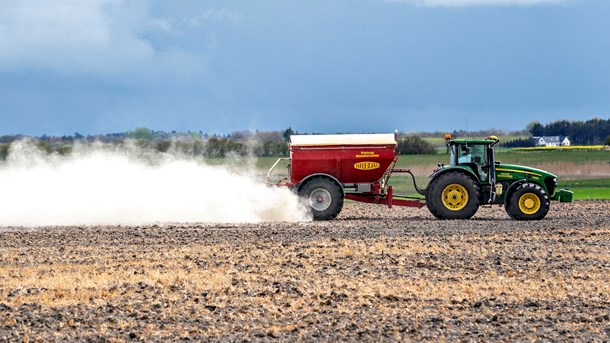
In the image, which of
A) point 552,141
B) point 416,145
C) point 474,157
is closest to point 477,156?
point 474,157

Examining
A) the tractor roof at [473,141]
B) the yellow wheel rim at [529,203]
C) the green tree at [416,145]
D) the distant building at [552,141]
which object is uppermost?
the distant building at [552,141]

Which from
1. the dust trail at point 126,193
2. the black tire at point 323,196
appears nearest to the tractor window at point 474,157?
the black tire at point 323,196

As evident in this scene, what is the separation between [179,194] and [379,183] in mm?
6159

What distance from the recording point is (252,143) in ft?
115

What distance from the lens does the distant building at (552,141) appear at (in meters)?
103

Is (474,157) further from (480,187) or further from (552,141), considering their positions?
(552,141)

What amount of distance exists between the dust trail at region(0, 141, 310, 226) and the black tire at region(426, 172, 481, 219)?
3.73m

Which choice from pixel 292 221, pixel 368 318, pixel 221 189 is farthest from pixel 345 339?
pixel 221 189

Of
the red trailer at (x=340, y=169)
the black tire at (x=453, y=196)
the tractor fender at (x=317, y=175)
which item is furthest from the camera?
the red trailer at (x=340, y=169)

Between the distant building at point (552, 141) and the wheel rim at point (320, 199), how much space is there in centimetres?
7794

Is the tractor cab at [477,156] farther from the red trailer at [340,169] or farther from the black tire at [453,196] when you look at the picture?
the red trailer at [340,169]

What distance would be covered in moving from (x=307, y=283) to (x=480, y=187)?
42.5ft

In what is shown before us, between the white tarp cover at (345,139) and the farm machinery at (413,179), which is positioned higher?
the white tarp cover at (345,139)

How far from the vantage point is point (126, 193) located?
94.2 feet
